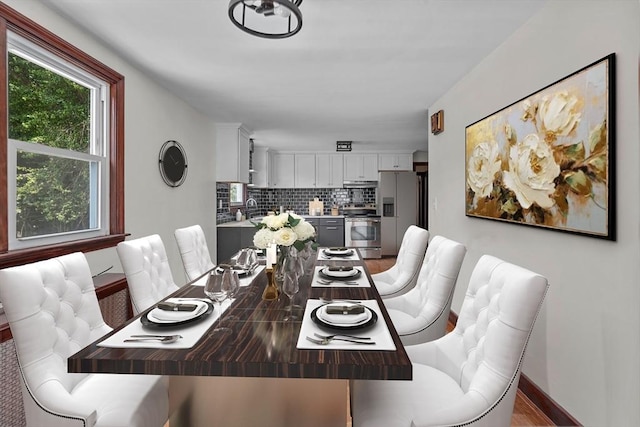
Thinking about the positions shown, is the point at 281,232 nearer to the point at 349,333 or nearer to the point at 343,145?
the point at 349,333

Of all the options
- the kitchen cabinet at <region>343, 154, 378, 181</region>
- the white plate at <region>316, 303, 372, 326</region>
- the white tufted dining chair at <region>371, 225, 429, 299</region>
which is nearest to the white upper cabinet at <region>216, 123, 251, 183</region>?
the kitchen cabinet at <region>343, 154, 378, 181</region>

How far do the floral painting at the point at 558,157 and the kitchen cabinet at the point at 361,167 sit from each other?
15.5ft

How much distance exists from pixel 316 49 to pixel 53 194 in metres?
1.95

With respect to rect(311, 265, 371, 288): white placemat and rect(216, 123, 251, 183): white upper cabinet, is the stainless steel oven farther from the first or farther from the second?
rect(311, 265, 371, 288): white placemat

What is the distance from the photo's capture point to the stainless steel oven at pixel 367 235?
705 cm

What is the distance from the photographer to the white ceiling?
6.83 feet

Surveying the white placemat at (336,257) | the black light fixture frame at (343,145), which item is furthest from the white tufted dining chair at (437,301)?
the black light fixture frame at (343,145)

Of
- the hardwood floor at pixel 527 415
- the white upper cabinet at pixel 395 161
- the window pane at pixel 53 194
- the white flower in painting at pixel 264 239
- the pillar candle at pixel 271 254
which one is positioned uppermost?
the white upper cabinet at pixel 395 161

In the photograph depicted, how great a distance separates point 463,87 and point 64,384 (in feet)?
10.9

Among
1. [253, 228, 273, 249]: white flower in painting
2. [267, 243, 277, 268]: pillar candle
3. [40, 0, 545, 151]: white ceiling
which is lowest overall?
[267, 243, 277, 268]: pillar candle

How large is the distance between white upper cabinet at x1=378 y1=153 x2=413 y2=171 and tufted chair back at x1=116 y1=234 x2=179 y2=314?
224 inches

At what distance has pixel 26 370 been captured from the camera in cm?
120

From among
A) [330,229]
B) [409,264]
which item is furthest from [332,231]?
[409,264]

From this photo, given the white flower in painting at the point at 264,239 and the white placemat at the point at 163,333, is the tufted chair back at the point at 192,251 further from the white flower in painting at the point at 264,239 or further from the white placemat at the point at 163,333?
the white placemat at the point at 163,333
